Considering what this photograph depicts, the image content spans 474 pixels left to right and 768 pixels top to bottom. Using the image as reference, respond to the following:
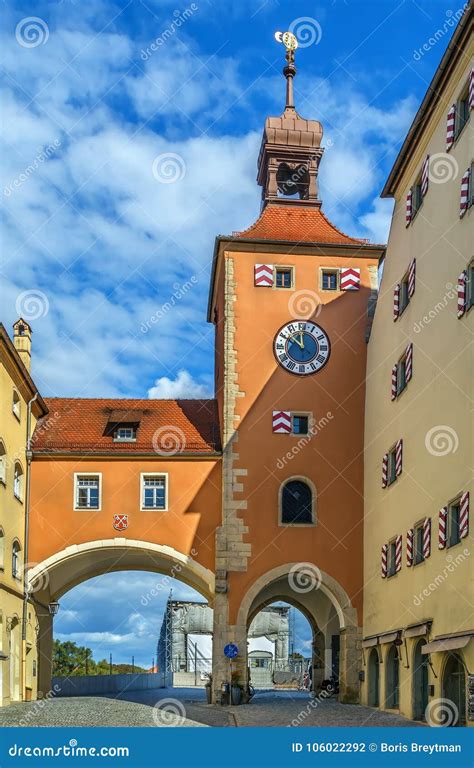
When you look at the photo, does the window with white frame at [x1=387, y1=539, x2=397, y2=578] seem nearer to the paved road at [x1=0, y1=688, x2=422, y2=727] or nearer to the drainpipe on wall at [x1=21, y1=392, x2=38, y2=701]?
the paved road at [x1=0, y1=688, x2=422, y2=727]

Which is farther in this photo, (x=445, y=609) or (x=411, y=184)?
(x=411, y=184)

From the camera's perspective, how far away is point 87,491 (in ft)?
106

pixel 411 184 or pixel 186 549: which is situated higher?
Result: pixel 411 184

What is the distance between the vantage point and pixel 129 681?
5012cm

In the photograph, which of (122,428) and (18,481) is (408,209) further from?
(18,481)

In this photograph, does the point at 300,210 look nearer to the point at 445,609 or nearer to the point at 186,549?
the point at 186,549

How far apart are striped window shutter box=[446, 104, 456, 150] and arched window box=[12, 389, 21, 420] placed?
554 inches

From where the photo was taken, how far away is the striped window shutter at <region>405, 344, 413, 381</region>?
87.0 feet

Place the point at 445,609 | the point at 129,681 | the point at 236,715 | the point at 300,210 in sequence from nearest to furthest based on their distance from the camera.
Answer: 1. the point at 445,609
2. the point at 236,715
3. the point at 300,210
4. the point at 129,681

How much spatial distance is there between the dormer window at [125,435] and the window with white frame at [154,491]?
1.33m

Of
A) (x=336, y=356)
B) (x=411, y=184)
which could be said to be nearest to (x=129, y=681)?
(x=336, y=356)

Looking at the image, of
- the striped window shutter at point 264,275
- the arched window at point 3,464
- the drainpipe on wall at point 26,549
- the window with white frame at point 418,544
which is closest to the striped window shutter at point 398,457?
the window with white frame at point 418,544

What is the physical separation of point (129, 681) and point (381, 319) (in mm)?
26523

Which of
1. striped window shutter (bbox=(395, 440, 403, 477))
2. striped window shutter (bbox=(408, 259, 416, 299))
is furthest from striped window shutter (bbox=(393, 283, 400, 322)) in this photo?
striped window shutter (bbox=(395, 440, 403, 477))
